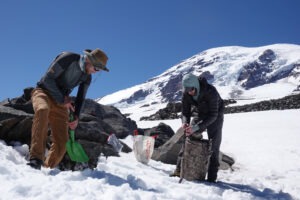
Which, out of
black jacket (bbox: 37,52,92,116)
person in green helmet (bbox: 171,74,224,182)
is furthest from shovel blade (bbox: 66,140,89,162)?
person in green helmet (bbox: 171,74,224,182)

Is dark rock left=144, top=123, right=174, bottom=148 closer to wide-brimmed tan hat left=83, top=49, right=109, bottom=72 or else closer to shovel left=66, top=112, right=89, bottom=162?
shovel left=66, top=112, right=89, bottom=162

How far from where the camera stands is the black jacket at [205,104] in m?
6.62

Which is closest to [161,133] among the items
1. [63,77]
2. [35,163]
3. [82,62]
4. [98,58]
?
[63,77]

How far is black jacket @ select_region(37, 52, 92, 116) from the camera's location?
17.5 ft

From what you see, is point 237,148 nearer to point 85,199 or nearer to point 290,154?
point 290,154

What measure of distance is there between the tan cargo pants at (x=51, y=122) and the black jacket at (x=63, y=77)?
0.14 meters

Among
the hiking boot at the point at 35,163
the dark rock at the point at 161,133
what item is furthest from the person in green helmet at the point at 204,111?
the dark rock at the point at 161,133

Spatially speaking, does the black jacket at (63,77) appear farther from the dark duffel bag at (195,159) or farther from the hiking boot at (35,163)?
the dark duffel bag at (195,159)

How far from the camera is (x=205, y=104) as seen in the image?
6855 millimetres

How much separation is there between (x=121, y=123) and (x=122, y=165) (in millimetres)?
5749

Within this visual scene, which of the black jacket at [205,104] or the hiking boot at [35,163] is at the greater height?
the black jacket at [205,104]

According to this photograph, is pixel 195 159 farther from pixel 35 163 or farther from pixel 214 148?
pixel 35 163

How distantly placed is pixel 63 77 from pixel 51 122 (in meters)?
0.72

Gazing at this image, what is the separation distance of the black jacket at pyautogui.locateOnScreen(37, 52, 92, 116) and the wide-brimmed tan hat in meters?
0.31
